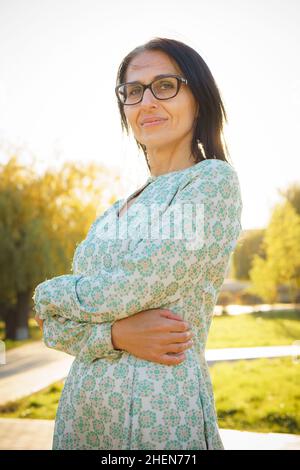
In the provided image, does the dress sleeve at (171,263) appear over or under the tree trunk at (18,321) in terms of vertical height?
over

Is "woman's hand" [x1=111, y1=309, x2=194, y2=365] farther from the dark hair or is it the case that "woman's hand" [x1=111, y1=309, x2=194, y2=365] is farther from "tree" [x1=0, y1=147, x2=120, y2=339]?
"tree" [x1=0, y1=147, x2=120, y2=339]

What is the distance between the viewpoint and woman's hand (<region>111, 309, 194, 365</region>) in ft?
4.75

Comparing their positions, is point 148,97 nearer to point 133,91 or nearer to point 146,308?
point 133,91

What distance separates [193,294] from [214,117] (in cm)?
60

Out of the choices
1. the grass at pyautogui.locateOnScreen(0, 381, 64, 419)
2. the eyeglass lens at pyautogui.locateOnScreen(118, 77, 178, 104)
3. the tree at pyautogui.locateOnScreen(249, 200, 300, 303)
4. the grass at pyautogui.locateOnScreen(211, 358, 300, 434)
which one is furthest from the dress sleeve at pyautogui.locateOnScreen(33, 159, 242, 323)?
the tree at pyautogui.locateOnScreen(249, 200, 300, 303)

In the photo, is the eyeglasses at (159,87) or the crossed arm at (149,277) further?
the eyeglasses at (159,87)

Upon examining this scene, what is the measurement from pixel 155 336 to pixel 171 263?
204 millimetres

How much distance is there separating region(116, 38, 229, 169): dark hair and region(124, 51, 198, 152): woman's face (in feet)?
0.06

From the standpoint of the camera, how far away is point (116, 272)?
148 centimetres

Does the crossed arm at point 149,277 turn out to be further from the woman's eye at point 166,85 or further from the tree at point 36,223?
the tree at point 36,223

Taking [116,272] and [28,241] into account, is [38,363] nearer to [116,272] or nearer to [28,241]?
[28,241]

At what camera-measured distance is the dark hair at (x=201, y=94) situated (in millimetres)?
1694

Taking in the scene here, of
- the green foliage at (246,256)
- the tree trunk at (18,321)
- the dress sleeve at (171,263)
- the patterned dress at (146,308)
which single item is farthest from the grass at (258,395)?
the green foliage at (246,256)
